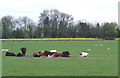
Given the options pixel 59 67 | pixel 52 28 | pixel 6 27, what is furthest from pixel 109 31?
pixel 59 67

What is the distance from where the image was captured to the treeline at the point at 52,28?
8875 cm

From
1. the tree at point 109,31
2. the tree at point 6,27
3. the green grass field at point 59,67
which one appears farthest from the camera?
the tree at point 109,31

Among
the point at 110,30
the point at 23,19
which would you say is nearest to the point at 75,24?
the point at 110,30

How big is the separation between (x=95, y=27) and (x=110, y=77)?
90.5m

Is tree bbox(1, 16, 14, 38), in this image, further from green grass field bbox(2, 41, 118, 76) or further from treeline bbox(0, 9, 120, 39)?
green grass field bbox(2, 41, 118, 76)

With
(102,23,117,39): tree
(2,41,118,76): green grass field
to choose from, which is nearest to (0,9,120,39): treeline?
(102,23,117,39): tree

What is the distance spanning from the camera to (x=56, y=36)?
90938 mm

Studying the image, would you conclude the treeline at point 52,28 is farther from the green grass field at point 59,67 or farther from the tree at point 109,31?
the green grass field at point 59,67

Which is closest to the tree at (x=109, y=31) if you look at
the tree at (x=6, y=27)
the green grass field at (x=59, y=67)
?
the tree at (x=6, y=27)

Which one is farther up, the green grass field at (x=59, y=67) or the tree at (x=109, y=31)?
the tree at (x=109, y=31)

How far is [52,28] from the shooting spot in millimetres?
92500

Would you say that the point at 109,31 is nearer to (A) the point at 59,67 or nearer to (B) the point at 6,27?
(B) the point at 6,27

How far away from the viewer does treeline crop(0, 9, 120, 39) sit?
291 ft

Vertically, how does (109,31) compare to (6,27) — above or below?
below
